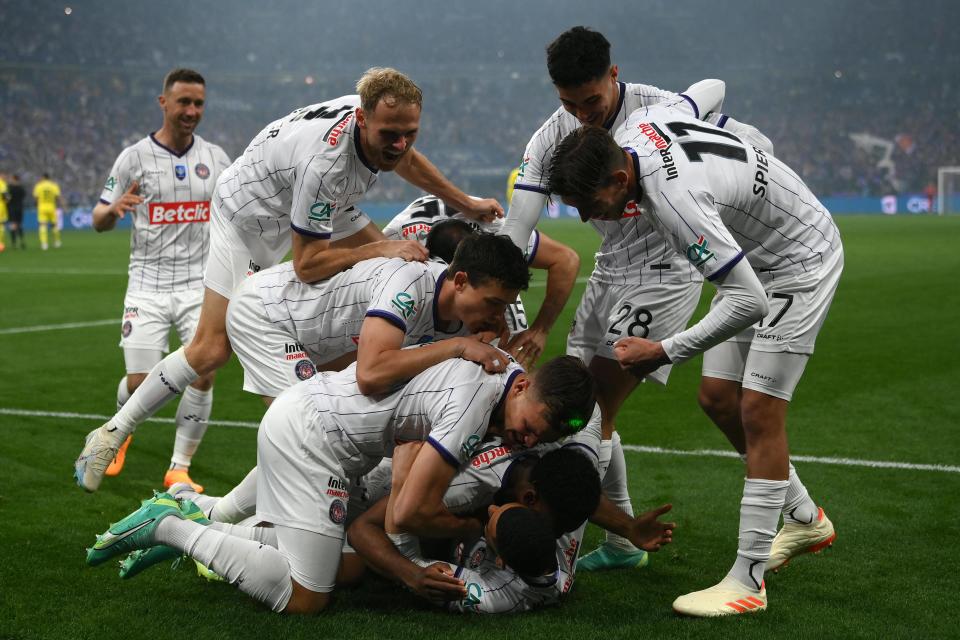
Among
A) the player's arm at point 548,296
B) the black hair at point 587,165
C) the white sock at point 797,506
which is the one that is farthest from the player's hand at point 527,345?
the white sock at point 797,506

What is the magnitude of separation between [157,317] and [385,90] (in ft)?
10.2

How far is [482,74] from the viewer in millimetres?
57250

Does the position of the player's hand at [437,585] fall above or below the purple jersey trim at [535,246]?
below

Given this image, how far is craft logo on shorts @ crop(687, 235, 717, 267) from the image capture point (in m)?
3.69

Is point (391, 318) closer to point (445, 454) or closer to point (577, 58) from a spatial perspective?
point (445, 454)

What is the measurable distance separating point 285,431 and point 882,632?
235 cm

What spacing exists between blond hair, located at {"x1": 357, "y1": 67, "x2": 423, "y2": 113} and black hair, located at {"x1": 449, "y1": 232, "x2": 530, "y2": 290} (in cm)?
92

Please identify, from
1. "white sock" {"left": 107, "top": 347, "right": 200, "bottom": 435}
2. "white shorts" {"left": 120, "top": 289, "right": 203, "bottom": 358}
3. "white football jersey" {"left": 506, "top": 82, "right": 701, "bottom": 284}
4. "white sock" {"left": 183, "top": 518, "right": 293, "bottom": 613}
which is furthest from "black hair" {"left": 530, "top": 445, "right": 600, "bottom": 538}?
"white shorts" {"left": 120, "top": 289, "right": 203, "bottom": 358}

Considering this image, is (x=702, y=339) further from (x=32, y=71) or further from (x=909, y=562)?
(x=32, y=71)

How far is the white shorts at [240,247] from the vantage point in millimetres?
5439

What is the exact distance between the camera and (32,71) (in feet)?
143

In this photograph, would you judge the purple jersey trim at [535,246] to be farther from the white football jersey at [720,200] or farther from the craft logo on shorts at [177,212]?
the craft logo on shorts at [177,212]

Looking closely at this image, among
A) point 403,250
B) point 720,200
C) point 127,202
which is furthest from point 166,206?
point 720,200

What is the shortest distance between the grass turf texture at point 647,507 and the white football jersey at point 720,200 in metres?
1.35
